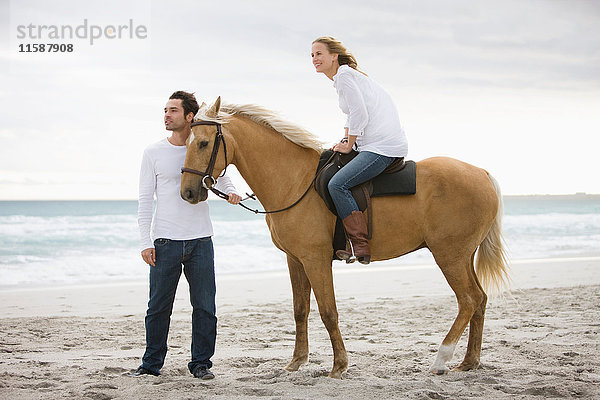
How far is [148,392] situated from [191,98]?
2076 millimetres

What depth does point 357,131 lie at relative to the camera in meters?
4.14

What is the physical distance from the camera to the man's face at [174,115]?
4195 millimetres

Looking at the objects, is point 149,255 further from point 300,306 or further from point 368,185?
Answer: point 368,185

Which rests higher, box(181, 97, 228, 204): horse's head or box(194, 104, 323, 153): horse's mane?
box(194, 104, 323, 153): horse's mane

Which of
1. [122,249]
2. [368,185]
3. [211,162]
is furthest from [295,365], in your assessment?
[122,249]

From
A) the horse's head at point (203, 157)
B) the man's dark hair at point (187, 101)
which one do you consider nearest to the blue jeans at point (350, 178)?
the horse's head at point (203, 157)

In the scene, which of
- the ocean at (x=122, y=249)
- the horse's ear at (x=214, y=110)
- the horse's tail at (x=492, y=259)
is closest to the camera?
the horse's ear at (x=214, y=110)

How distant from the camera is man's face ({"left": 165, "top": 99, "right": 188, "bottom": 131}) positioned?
420 cm

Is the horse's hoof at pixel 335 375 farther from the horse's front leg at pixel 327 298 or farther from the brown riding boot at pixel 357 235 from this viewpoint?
the brown riding boot at pixel 357 235

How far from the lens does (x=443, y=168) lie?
4.50 metres

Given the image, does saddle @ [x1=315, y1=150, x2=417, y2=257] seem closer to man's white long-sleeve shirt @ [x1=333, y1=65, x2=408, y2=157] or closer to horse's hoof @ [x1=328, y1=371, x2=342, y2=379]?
man's white long-sleeve shirt @ [x1=333, y1=65, x2=408, y2=157]

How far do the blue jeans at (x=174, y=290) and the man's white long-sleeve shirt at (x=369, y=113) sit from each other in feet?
4.51

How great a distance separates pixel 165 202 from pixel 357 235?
1398 mm

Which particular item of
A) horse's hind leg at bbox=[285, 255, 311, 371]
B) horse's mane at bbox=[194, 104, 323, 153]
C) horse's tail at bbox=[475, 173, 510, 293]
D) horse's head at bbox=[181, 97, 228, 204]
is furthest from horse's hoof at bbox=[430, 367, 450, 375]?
horse's head at bbox=[181, 97, 228, 204]
